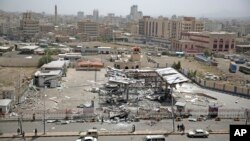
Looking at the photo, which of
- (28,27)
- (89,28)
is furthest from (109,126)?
(89,28)

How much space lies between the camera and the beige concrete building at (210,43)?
25062mm

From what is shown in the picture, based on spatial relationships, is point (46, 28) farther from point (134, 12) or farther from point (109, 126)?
point (134, 12)

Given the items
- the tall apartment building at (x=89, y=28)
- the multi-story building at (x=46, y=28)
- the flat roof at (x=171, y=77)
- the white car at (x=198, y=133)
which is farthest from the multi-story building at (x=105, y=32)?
the white car at (x=198, y=133)

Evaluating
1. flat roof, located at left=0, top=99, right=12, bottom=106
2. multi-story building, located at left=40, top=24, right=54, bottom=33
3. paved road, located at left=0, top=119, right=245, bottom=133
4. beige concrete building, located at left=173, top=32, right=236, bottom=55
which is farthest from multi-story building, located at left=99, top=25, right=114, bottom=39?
paved road, located at left=0, top=119, right=245, bottom=133

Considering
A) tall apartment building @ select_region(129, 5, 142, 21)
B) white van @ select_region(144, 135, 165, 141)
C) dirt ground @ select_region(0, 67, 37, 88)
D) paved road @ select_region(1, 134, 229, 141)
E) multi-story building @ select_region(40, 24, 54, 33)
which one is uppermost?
tall apartment building @ select_region(129, 5, 142, 21)

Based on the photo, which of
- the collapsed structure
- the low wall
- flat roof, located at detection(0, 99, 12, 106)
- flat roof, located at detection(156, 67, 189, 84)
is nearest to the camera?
flat roof, located at detection(0, 99, 12, 106)

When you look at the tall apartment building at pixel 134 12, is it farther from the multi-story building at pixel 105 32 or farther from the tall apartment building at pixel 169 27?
the tall apartment building at pixel 169 27

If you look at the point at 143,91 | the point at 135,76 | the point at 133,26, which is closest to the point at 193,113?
the point at 143,91

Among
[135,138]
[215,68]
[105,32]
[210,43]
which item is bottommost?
[135,138]

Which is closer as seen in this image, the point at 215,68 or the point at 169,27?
the point at 215,68

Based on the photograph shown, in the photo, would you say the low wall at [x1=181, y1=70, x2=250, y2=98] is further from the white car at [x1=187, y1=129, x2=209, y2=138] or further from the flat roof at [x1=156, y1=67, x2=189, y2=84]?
the white car at [x1=187, y1=129, x2=209, y2=138]

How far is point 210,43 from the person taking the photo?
25062 millimetres

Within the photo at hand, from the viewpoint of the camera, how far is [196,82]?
46.1 feet

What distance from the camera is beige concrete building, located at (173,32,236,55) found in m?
25.1
